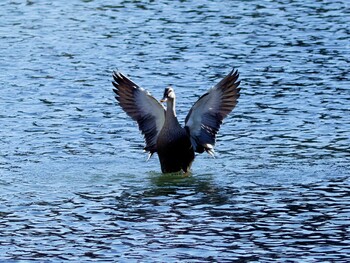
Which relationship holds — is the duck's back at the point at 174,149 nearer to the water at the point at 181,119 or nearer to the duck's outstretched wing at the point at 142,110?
the water at the point at 181,119

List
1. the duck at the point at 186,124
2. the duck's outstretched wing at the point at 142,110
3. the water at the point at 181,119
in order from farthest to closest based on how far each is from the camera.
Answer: the duck's outstretched wing at the point at 142,110 → the duck at the point at 186,124 → the water at the point at 181,119

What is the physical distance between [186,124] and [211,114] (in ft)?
1.43

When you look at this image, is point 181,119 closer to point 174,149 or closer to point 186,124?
point 186,124

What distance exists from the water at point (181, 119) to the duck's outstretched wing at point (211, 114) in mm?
462

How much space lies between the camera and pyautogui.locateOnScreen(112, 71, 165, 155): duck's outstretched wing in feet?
59.7

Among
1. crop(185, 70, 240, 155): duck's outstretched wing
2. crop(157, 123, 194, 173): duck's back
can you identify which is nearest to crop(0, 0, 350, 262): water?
crop(157, 123, 194, 173): duck's back

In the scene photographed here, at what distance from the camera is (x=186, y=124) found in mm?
18109

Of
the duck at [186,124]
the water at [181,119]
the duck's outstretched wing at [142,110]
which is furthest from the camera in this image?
the duck's outstretched wing at [142,110]

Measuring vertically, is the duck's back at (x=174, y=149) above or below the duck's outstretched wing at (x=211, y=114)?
below

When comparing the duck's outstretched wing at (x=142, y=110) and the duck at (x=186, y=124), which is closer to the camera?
the duck at (x=186, y=124)

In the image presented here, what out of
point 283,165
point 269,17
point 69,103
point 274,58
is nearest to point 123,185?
point 283,165

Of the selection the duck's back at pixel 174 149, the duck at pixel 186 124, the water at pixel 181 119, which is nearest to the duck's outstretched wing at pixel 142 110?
the duck at pixel 186 124

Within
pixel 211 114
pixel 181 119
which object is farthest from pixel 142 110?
pixel 181 119

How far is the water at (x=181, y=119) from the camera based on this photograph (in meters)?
14.1
